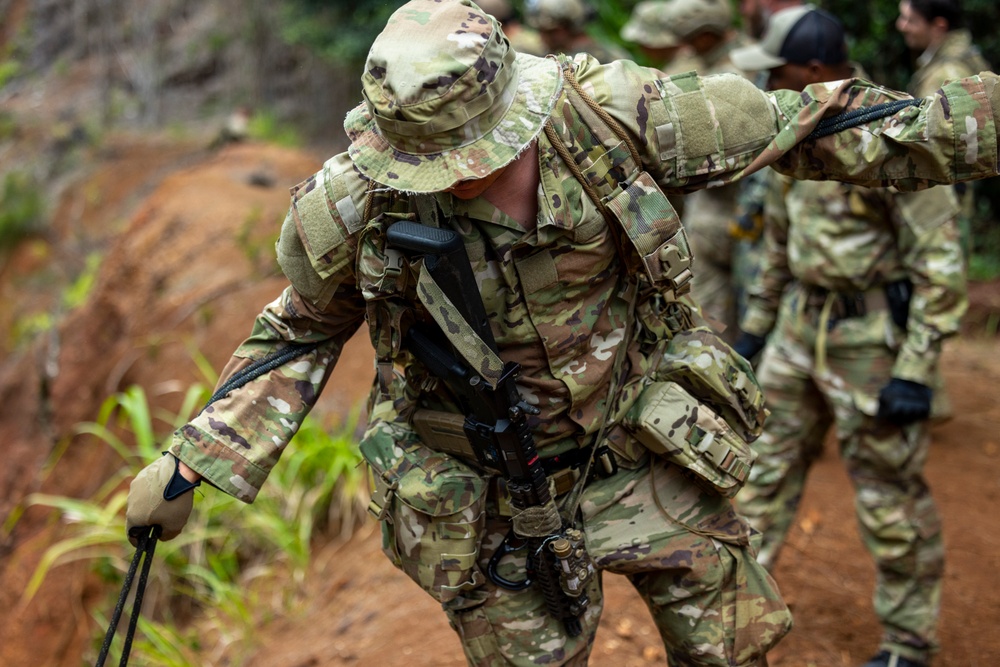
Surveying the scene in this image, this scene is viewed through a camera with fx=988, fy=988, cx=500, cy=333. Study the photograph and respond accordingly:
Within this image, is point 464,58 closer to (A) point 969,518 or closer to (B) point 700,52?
(A) point 969,518

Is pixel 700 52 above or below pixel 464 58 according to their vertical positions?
below

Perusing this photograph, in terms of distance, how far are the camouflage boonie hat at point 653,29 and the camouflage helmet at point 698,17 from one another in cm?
6

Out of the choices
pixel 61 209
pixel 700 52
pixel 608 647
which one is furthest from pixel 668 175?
pixel 61 209

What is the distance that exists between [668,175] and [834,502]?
110 inches

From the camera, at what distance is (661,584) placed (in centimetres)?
239

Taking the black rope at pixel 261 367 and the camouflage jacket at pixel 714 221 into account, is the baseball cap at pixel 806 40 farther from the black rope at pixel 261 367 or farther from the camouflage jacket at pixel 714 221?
the black rope at pixel 261 367

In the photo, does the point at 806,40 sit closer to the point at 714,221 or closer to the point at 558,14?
the point at 714,221

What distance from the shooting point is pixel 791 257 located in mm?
3389

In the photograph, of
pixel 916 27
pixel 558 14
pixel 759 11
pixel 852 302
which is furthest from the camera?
pixel 759 11

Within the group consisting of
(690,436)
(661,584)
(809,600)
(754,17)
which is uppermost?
(690,436)

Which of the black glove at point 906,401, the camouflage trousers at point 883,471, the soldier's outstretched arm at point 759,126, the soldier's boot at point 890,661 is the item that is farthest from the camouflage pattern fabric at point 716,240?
the soldier's outstretched arm at point 759,126

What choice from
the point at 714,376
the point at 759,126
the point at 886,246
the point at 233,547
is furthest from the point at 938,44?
the point at 233,547

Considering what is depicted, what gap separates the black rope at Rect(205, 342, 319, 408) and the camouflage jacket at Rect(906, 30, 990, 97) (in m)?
2.74

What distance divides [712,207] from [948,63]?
1497 millimetres
